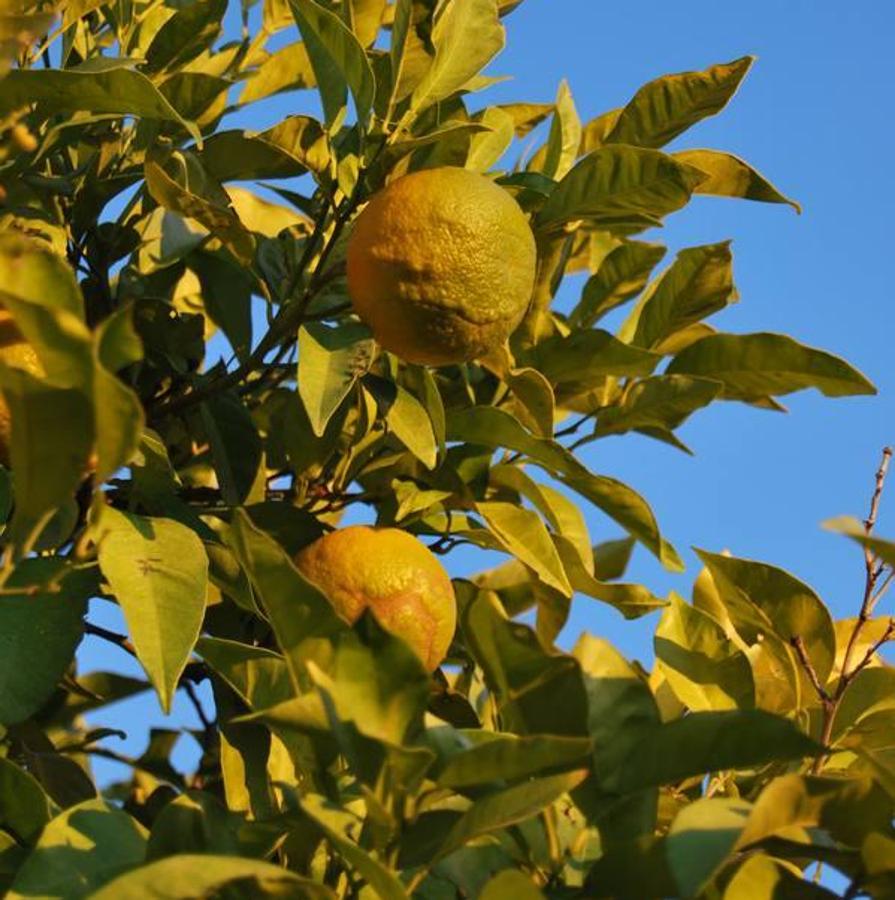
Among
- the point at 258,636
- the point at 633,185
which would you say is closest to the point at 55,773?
the point at 258,636

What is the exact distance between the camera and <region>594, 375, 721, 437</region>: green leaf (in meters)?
1.83

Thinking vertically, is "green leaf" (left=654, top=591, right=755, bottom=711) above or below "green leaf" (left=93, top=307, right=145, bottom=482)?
below

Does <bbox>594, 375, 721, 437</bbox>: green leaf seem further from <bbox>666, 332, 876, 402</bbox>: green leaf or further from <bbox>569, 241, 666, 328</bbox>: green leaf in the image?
<bbox>569, 241, 666, 328</bbox>: green leaf

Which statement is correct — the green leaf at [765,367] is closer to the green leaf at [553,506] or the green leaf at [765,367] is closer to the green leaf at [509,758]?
the green leaf at [553,506]

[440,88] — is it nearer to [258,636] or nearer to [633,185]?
[633,185]

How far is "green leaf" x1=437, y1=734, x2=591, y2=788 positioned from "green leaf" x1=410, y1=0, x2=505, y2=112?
0.86 m

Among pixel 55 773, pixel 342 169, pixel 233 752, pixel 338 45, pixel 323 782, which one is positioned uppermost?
pixel 338 45

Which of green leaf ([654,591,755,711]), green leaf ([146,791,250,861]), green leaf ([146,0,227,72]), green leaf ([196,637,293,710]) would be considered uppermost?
green leaf ([146,0,227,72])

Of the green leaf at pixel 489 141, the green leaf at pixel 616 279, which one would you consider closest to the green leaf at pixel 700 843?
the green leaf at pixel 489 141

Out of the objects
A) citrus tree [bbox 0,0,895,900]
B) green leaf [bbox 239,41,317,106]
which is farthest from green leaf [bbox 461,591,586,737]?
green leaf [bbox 239,41,317,106]

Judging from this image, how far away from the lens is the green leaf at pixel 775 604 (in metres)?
1.48

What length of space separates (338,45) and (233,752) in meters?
0.73

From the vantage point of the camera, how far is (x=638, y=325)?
1.99 meters

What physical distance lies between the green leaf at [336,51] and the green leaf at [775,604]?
1.95 ft
